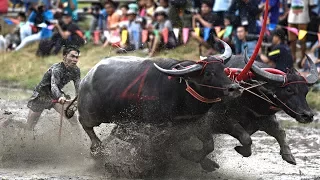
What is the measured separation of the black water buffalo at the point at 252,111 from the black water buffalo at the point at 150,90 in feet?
1.02

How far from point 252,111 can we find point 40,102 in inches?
118

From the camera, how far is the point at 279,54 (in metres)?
15.0

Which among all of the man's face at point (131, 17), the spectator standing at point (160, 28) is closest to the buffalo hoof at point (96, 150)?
the spectator standing at point (160, 28)

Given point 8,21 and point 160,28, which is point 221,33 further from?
point 8,21

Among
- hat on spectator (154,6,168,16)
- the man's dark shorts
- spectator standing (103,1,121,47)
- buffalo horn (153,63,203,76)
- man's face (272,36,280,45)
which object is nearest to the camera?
buffalo horn (153,63,203,76)

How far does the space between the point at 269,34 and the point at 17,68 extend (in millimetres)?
5677

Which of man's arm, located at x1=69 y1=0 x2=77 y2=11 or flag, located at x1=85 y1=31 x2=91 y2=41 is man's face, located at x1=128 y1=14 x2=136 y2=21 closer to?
flag, located at x1=85 y1=31 x2=91 y2=41

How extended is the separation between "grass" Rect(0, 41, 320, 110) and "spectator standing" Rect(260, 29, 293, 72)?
2.05 metres

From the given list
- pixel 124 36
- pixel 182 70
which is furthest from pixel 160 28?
pixel 182 70

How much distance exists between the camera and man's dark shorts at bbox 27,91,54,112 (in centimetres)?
1138

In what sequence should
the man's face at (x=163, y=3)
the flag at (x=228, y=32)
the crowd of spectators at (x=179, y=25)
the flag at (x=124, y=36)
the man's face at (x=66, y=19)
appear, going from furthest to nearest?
the man's face at (x=66, y=19)
the flag at (x=124, y=36)
the man's face at (x=163, y=3)
the flag at (x=228, y=32)
the crowd of spectators at (x=179, y=25)

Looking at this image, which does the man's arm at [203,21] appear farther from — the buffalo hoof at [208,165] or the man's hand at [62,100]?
the buffalo hoof at [208,165]

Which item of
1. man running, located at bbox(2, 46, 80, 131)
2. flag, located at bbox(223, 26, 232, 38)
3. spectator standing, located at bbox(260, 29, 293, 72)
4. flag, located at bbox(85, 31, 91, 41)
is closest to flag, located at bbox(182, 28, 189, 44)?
flag, located at bbox(223, 26, 232, 38)

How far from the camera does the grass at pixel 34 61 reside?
57.3 feet
